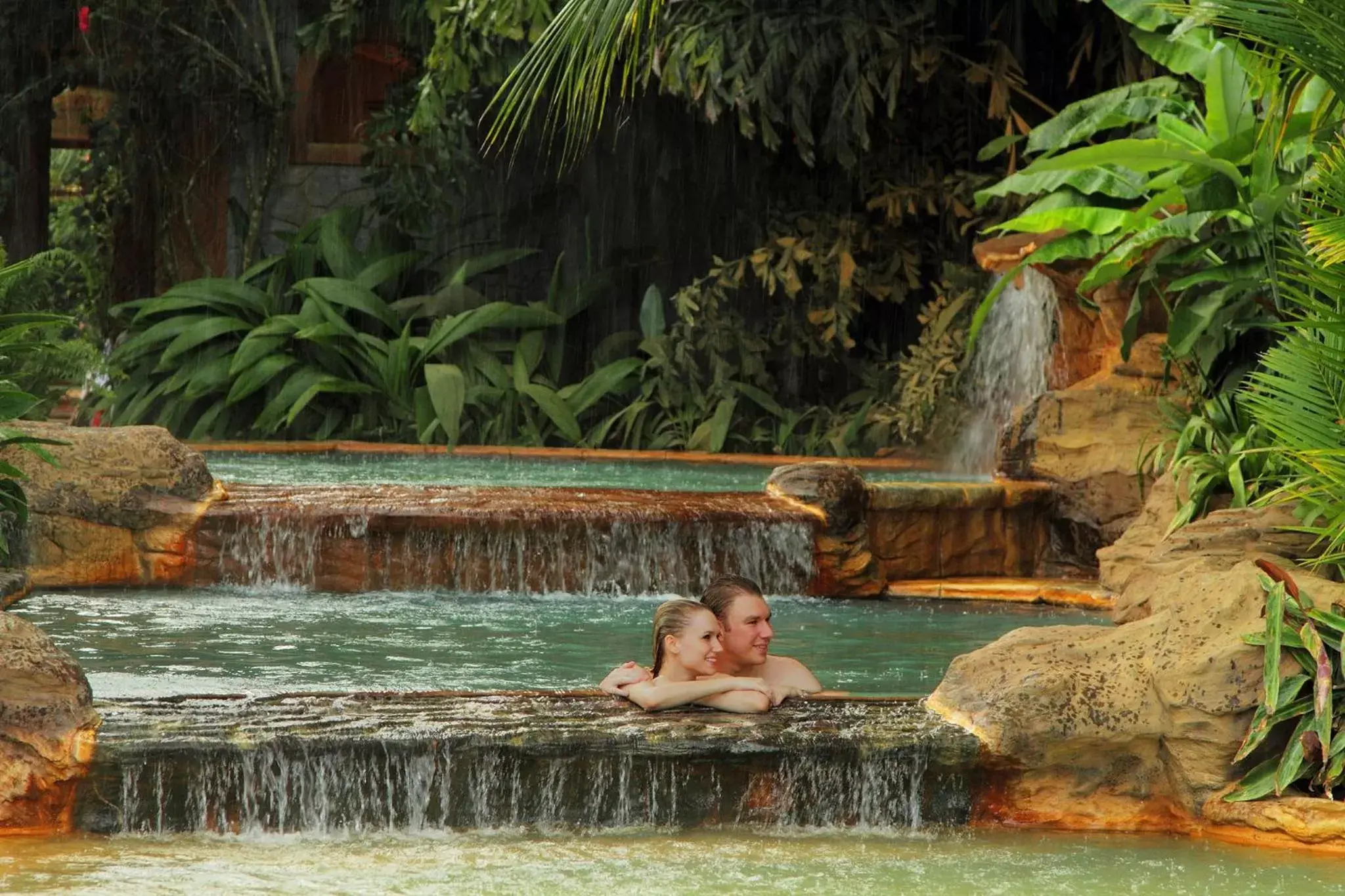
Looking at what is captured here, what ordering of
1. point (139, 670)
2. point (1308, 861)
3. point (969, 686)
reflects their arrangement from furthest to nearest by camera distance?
point (139, 670), point (969, 686), point (1308, 861)

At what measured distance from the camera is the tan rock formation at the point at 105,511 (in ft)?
27.0

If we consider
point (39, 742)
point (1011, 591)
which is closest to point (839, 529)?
point (1011, 591)

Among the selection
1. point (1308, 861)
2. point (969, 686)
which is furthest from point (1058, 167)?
point (1308, 861)

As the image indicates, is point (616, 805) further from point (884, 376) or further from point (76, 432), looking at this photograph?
point (884, 376)

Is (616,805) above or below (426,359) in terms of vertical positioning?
below

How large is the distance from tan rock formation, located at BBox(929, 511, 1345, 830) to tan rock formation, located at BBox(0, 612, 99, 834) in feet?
7.39

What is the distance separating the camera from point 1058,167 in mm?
7746

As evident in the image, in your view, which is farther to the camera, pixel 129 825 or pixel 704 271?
pixel 704 271

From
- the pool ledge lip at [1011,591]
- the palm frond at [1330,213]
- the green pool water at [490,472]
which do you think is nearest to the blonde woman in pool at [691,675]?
the palm frond at [1330,213]

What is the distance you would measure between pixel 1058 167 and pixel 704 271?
27.6 feet

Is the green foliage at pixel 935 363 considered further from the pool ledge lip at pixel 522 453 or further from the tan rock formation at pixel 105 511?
the tan rock formation at pixel 105 511

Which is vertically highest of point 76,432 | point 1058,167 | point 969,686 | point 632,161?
point 632,161

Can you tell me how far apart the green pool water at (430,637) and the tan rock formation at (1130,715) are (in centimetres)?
109

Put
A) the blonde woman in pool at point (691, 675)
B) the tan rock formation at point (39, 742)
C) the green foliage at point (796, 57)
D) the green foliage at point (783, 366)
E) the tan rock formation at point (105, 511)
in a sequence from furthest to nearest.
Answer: the green foliage at point (783, 366) < the green foliage at point (796, 57) < the tan rock formation at point (105, 511) < the blonde woman in pool at point (691, 675) < the tan rock formation at point (39, 742)
